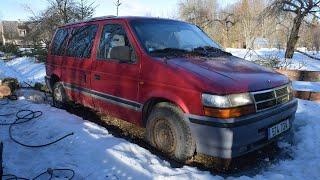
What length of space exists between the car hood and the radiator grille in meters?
0.06

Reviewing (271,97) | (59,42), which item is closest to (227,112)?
(271,97)

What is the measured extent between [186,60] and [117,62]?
1168 millimetres

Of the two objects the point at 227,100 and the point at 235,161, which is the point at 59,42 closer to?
the point at 235,161

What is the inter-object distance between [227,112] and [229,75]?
0.57m

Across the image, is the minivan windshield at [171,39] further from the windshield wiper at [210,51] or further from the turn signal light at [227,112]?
the turn signal light at [227,112]

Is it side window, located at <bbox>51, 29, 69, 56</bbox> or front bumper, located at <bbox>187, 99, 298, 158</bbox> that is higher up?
side window, located at <bbox>51, 29, 69, 56</bbox>

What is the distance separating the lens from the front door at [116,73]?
5.17 meters

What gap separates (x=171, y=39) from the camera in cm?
551

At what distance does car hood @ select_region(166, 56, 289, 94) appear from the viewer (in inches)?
162

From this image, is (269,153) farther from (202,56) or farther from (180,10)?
(180,10)

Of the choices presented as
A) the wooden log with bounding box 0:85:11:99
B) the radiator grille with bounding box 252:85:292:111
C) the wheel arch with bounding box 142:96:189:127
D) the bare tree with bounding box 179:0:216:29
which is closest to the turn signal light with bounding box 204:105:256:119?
the radiator grille with bounding box 252:85:292:111

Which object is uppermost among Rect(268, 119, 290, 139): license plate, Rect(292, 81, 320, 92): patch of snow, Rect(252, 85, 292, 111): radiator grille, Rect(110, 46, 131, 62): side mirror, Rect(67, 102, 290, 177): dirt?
Rect(110, 46, 131, 62): side mirror

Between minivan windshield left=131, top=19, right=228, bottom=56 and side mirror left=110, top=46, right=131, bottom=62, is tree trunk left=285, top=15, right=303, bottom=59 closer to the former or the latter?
minivan windshield left=131, top=19, right=228, bottom=56

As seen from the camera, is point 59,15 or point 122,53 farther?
point 59,15
